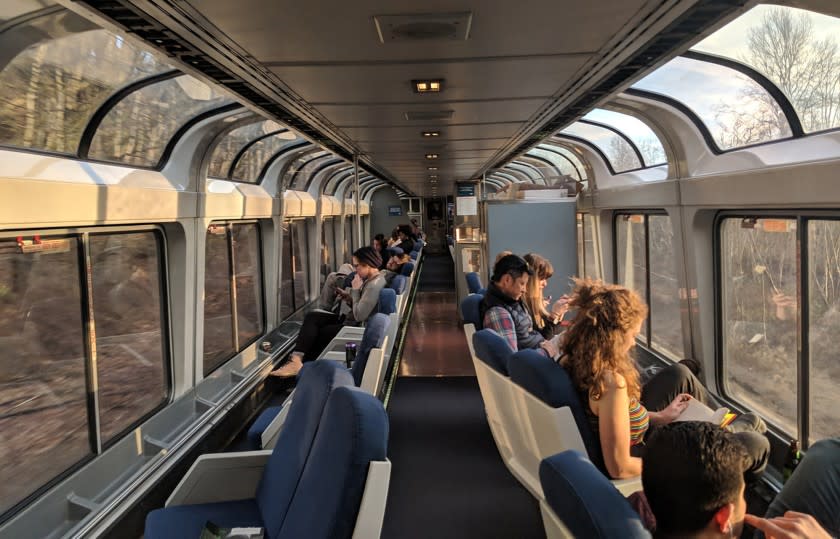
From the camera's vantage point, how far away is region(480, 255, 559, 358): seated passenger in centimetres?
482

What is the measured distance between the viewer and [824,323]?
338 cm

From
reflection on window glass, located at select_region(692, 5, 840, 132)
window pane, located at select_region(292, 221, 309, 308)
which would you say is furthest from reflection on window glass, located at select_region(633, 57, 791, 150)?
window pane, located at select_region(292, 221, 309, 308)

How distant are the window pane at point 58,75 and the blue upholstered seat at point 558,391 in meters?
2.44

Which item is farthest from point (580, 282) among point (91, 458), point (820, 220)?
point (91, 458)

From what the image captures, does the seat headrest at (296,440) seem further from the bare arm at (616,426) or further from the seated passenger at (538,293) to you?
the seated passenger at (538,293)

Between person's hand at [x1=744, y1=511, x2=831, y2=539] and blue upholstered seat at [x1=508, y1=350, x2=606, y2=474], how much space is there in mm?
1331

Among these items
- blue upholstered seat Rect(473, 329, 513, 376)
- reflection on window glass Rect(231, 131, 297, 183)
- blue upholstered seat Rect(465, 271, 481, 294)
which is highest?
reflection on window glass Rect(231, 131, 297, 183)

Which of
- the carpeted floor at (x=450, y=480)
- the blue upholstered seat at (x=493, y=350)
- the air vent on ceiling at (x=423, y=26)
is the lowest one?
the carpeted floor at (x=450, y=480)

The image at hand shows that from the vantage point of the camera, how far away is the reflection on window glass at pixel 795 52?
3102mm

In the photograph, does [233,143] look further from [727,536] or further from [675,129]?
[727,536]

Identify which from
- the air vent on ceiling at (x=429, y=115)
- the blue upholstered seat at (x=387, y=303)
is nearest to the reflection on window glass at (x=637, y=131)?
the air vent on ceiling at (x=429, y=115)

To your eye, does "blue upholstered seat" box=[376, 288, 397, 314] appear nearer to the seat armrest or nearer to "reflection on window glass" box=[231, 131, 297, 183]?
the seat armrest

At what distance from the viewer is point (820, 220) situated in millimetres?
3332

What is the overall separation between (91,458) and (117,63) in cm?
251
